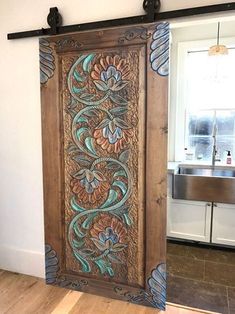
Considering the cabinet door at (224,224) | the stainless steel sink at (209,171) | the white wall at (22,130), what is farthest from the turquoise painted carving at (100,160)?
the stainless steel sink at (209,171)

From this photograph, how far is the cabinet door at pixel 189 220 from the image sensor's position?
2.95 meters

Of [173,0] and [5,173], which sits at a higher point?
[173,0]

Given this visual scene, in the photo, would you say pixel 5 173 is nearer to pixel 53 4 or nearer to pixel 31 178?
pixel 31 178

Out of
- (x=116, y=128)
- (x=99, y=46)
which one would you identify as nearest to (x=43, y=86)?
(x=99, y=46)

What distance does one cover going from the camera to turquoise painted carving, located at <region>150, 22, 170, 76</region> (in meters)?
1.80

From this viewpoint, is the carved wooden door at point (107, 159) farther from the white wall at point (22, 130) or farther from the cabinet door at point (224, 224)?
the cabinet door at point (224, 224)

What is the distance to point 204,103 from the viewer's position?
328 centimetres

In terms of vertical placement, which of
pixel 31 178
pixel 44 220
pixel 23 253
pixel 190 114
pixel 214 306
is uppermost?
pixel 190 114

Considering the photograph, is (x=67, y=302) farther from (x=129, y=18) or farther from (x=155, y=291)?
(x=129, y=18)

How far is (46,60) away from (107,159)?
0.89 m

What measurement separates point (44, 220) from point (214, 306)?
1485 millimetres

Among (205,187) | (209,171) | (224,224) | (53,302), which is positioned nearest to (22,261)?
(53,302)

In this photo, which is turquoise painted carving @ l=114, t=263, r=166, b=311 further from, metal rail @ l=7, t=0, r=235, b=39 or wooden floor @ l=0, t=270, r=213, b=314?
metal rail @ l=7, t=0, r=235, b=39

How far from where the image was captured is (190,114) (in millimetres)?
3342
